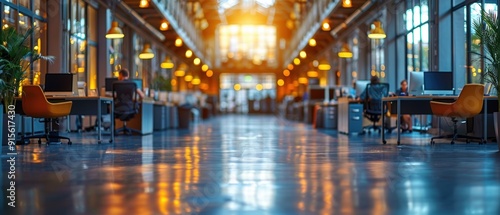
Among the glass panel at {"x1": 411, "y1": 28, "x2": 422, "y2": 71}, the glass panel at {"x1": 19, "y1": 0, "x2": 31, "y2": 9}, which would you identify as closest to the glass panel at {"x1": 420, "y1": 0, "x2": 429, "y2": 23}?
the glass panel at {"x1": 411, "y1": 28, "x2": 422, "y2": 71}

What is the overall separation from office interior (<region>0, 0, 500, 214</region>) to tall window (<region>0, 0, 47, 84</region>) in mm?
43

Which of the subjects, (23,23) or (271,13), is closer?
(23,23)

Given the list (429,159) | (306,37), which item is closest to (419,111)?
(429,159)

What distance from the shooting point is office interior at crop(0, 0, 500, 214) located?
444 cm

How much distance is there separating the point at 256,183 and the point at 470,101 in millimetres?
5953

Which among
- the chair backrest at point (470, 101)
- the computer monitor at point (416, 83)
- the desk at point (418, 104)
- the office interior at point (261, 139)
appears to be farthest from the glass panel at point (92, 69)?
the chair backrest at point (470, 101)

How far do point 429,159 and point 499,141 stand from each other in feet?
6.23

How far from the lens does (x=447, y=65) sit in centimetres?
1481

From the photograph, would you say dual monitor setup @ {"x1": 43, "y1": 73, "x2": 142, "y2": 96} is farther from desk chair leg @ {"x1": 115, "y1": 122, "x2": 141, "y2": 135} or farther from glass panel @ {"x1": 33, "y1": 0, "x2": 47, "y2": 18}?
glass panel @ {"x1": 33, "y1": 0, "x2": 47, "y2": 18}

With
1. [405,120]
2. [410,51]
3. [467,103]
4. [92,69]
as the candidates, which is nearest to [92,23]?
[92,69]

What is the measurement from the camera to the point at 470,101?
10.2 meters

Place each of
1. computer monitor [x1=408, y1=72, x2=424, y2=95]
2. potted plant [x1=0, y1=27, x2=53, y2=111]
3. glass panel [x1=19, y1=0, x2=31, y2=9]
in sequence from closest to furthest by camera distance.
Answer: potted plant [x1=0, y1=27, x2=53, y2=111]
computer monitor [x1=408, y1=72, x2=424, y2=95]
glass panel [x1=19, y1=0, x2=31, y2=9]

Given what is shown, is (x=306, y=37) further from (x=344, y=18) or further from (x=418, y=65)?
(x=418, y=65)

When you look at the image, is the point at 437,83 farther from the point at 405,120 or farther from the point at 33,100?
the point at 33,100
